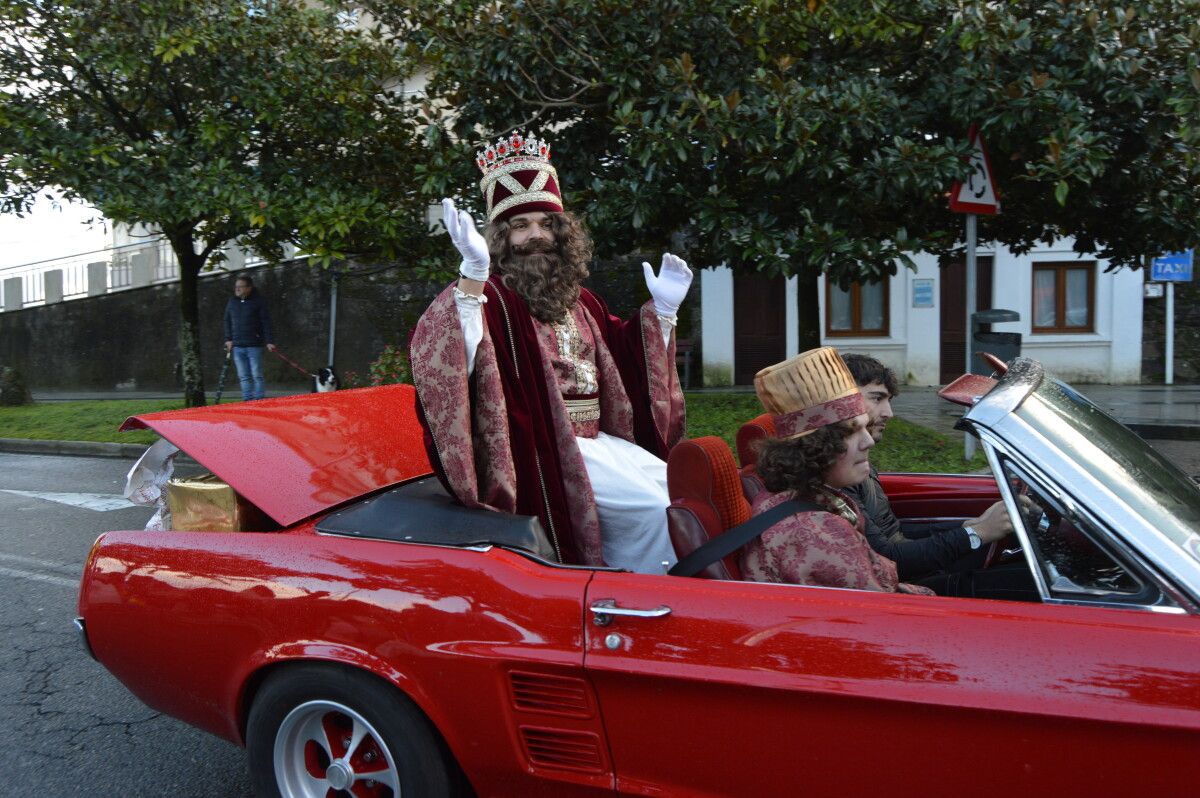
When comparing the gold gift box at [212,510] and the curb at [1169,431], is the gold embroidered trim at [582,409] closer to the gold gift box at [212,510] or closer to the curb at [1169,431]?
the gold gift box at [212,510]

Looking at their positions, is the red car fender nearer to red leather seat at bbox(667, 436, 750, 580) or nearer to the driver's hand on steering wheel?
red leather seat at bbox(667, 436, 750, 580)

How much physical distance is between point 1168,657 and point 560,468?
1652 millimetres

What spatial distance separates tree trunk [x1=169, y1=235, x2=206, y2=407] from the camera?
11453 millimetres

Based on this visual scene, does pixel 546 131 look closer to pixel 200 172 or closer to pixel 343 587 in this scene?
pixel 200 172

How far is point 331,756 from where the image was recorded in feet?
7.53

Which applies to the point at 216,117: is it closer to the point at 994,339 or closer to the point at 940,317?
the point at 994,339

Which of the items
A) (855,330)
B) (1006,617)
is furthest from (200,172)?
(855,330)

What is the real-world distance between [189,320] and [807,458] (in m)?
11.0

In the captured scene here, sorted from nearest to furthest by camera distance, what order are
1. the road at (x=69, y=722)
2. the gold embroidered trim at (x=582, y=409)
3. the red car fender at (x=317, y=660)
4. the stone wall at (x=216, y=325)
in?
1. the red car fender at (x=317, y=660)
2. the road at (x=69, y=722)
3. the gold embroidered trim at (x=582, y=409)
4. the stone wall at (x=216, y=325)

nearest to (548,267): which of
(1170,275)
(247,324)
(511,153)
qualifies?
(511,153)

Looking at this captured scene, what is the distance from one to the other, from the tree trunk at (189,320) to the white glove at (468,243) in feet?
32.2

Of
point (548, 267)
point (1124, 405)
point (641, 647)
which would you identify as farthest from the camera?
point (1124, 405)

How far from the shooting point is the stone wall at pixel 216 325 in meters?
17.5

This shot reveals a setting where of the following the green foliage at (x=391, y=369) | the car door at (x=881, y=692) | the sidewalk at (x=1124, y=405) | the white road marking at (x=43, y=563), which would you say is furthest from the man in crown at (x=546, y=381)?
the green foliage at (x=391, y=369)
